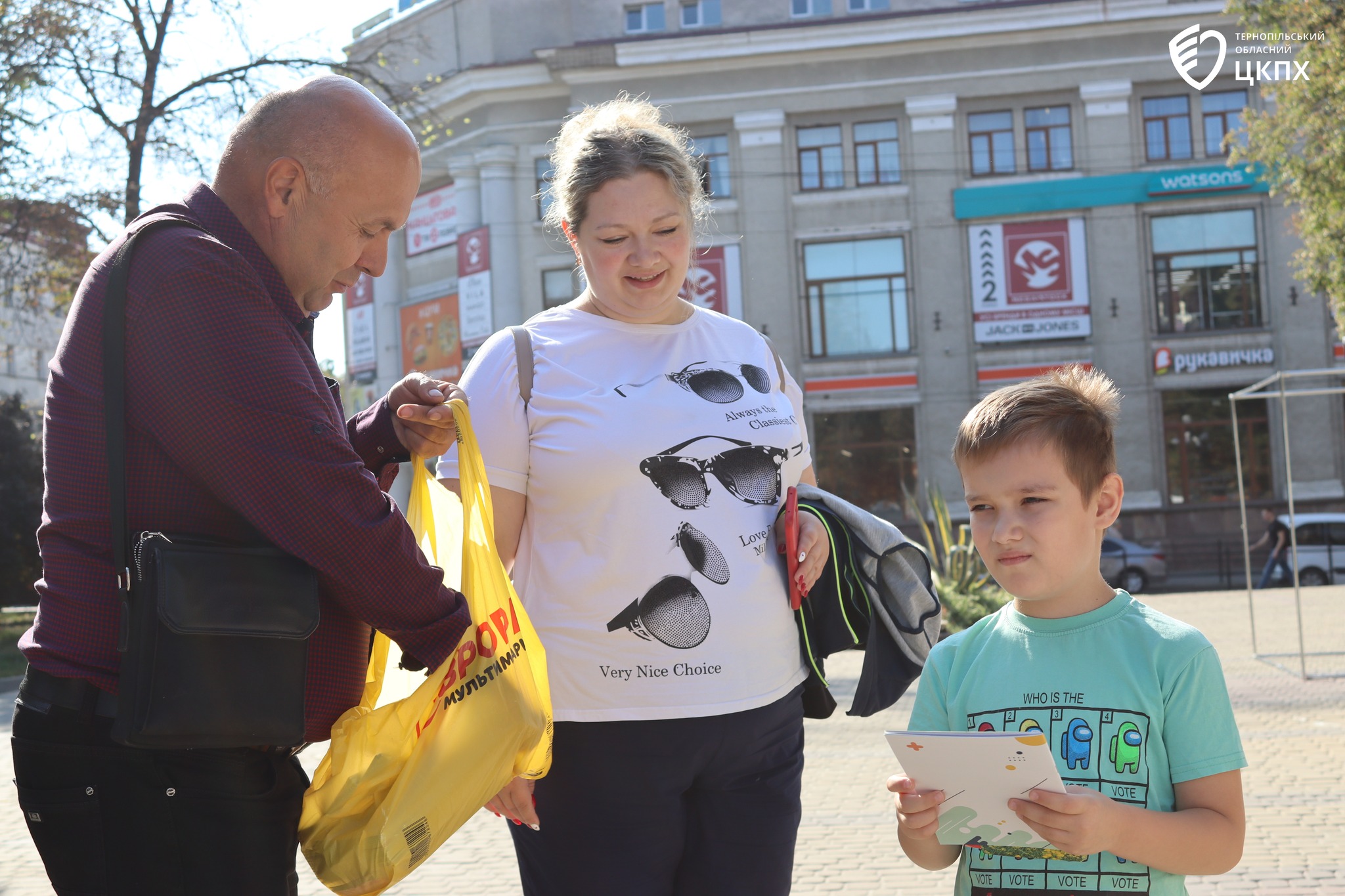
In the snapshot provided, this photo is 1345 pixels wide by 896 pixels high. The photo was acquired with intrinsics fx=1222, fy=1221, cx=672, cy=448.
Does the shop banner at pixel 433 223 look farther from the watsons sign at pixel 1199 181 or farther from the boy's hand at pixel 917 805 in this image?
the boy's hand at pixel 917 805

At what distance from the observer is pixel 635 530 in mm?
2494

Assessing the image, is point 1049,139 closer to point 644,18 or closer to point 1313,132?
point 644,18

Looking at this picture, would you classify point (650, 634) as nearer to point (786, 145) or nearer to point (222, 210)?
point (222, 210)

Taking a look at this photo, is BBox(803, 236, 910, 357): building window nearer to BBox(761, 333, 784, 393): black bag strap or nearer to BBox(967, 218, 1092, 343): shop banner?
BBox(967, 218, 1092, 343): shop banner

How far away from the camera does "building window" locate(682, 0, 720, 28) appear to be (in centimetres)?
3425

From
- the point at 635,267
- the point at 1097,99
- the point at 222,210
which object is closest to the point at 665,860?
the point at 635,267

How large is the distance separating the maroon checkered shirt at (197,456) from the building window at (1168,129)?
31724mm

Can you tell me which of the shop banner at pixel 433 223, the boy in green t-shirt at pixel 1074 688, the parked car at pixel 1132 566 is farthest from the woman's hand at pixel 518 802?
the shop banner at pixel 433 223

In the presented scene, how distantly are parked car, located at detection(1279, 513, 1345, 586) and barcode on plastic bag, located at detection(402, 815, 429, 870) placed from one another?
24.0 m

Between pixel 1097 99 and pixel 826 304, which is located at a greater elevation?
pixel 1097 99

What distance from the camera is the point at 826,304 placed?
102 feet

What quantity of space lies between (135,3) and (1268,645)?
1571 centimetres

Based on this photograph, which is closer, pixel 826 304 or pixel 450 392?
pixel 450 392

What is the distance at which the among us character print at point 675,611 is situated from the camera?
2.47 metres
